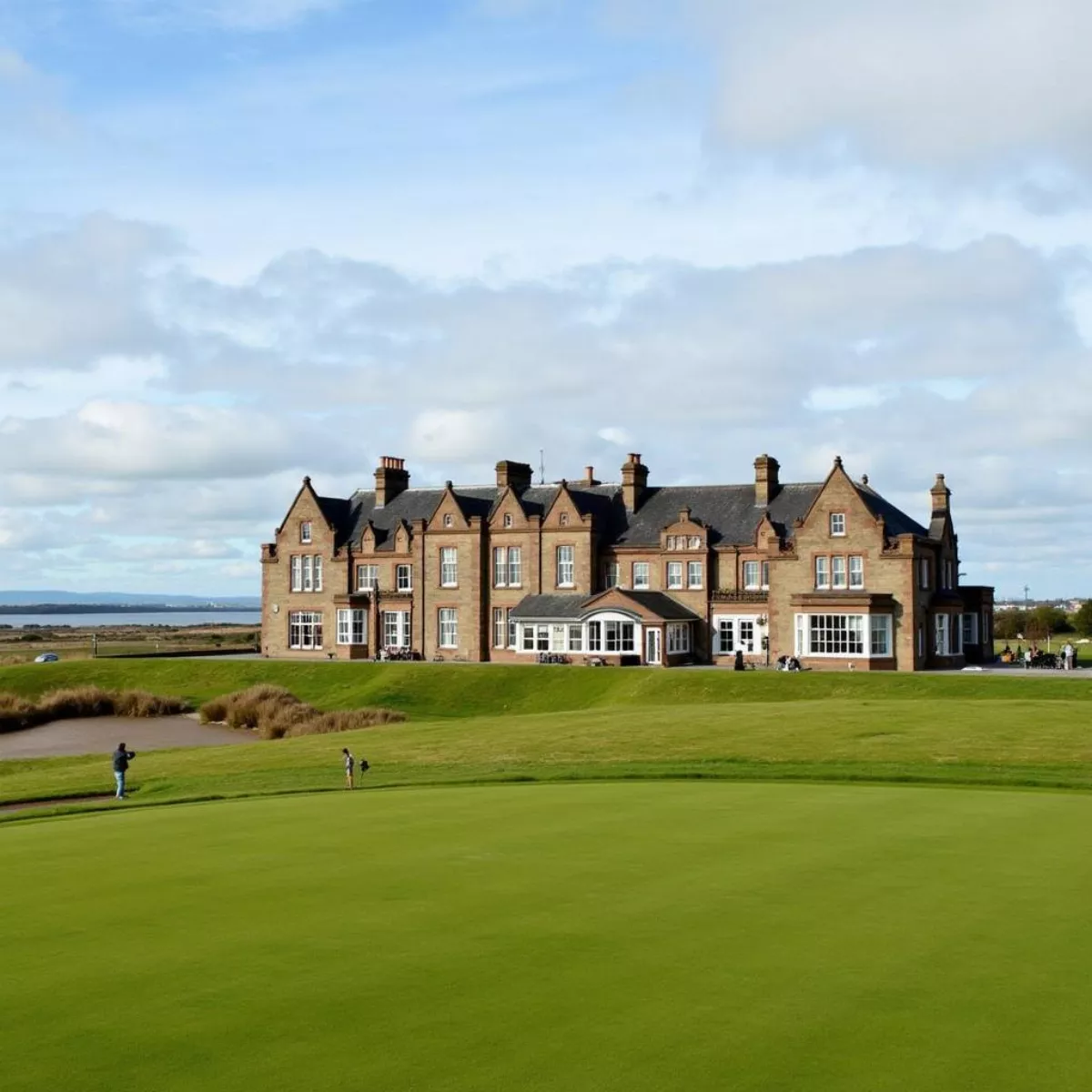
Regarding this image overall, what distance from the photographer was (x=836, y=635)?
61.7m

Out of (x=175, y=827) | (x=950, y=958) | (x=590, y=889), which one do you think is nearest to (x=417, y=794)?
(x=175, y=827)

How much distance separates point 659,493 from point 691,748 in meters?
42.7

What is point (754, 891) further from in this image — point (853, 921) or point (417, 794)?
point (417, 794)

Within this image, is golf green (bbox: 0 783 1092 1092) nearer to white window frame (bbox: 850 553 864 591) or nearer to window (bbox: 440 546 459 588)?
white window frame (bbox: 850 553 864 591)

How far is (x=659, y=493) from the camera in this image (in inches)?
2953

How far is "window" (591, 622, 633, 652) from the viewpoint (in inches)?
2670

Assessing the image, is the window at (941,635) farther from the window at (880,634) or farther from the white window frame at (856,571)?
the white window frame at (856,571)

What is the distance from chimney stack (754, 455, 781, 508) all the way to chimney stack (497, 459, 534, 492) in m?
15.1

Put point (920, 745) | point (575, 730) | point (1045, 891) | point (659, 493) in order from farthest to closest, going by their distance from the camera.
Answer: point (659, 493) < point (575, 730) < point (920, 745) < point (1045, 891)

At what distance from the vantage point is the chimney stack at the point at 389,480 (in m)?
82.9

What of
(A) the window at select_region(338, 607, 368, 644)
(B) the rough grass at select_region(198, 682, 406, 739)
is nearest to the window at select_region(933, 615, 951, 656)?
(B) the rough grass at select_region(198, 682, 406, 739)

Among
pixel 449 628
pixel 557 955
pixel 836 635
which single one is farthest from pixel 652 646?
pixel 557 955

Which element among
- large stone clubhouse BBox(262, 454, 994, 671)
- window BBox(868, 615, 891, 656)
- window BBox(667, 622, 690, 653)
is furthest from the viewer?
window BBox(667, 622, 690, 653)

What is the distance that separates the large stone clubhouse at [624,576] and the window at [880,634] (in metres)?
0.08
